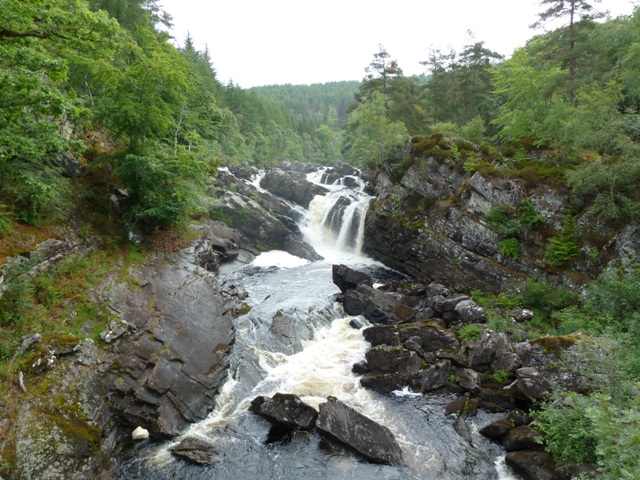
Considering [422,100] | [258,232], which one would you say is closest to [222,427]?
[258,232]

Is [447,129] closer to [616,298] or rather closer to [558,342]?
[616,298]

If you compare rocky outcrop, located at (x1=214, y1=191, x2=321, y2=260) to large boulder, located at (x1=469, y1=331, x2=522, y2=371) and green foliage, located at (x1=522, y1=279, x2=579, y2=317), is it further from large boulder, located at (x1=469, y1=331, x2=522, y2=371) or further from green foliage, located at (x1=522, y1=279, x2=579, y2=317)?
large boulder, located at (x1=469, y1=331, x2=522, y2=371)

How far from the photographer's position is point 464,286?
76.5 feet

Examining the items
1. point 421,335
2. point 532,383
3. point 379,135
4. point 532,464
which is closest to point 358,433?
point 532,464

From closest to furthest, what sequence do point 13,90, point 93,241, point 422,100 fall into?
point 13,90 → point 93,241 → point 422,100

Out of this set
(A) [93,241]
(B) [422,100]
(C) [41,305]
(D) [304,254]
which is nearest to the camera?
(C) [41,305]

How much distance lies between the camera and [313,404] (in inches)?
511

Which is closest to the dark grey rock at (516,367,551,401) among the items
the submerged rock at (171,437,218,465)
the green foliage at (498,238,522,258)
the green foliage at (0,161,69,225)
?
the green foliage at (498,238,522,258)

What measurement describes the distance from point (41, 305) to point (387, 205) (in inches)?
992

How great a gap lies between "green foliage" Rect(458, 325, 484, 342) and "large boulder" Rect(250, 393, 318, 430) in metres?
8.57

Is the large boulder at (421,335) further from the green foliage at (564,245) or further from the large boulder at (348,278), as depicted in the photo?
the green foliage at (564,245)

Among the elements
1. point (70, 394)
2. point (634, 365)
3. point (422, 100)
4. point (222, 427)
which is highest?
point (422, 100)

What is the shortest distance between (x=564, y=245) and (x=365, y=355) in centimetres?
Answer: 1348

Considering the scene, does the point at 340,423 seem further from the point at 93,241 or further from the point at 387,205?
the point at 387,205
